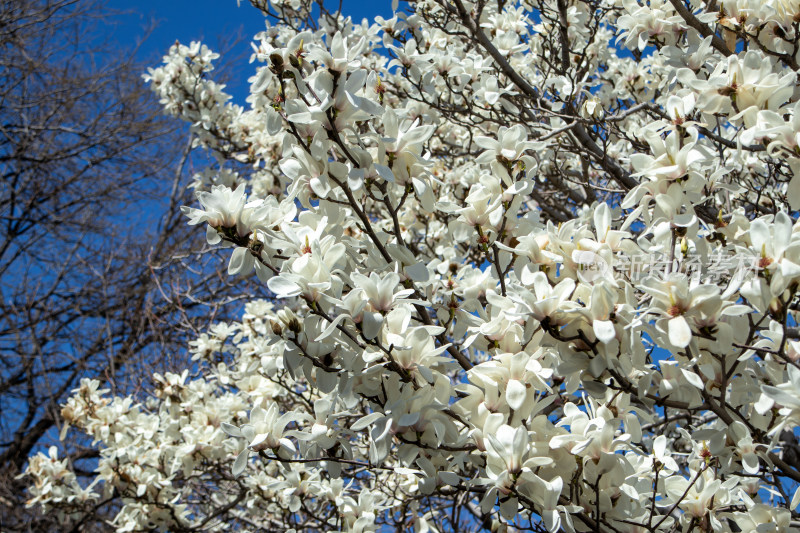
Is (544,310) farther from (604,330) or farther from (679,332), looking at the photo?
(679,332)

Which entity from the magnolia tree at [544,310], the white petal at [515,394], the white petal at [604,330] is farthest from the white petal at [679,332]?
the white petal at [515,394]

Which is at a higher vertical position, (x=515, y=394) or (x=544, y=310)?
(x=544, y=310)

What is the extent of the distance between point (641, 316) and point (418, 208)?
9.67 feet

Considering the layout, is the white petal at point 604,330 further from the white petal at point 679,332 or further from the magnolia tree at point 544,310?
the white petal at point 679,332

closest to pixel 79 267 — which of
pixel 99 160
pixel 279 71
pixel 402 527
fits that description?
pixel 99 160

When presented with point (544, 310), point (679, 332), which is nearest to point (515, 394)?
point (544, 310)

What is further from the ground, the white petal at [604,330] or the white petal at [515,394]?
the white petal at [604,330]

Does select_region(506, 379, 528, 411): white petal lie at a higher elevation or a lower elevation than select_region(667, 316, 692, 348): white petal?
lower

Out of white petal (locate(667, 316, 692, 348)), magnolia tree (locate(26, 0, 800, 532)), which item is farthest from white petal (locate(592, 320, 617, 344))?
white petal (locate(667, 316, 692, 348))

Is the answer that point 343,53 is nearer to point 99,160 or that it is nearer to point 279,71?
point 279,71

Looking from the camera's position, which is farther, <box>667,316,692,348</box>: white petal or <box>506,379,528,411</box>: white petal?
<box>506,379,528,411</box>: white petal

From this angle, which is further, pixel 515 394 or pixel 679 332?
pixel 515 394

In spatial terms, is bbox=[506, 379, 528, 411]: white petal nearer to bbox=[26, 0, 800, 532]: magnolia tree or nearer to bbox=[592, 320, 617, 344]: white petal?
bbox=[26, 0, 800, 532]: magnolia tree

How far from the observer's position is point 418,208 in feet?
13.7
